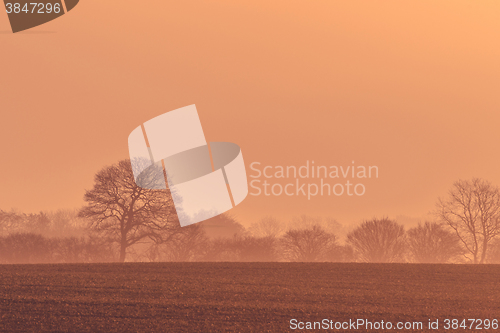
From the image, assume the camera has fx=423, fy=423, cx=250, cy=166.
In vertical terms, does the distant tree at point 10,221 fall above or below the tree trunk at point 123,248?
above

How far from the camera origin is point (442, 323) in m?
18.1

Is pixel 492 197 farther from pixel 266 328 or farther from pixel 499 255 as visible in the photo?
pixel 266 328

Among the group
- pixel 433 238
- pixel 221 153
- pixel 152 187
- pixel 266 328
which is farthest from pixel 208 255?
pixel 266 328

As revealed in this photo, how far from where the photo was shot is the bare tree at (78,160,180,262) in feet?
151

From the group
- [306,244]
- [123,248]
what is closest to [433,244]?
[306,244]

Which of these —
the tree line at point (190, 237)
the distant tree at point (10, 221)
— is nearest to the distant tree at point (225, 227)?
the tree line at point (190, 237)

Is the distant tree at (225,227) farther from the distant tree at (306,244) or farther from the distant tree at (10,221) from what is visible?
the distant tree at (10,221)

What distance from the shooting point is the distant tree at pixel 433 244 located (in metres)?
62.5

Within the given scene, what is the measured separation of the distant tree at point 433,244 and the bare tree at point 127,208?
41.5m

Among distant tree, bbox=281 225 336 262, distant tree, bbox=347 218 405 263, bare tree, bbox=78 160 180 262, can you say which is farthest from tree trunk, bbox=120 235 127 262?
distant tree, bbox=347 218 405 263

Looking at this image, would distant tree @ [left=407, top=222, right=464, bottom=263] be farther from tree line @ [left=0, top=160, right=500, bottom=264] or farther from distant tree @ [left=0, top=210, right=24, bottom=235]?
distant tree @ [left=0, top=210, right=24, bottom=235]

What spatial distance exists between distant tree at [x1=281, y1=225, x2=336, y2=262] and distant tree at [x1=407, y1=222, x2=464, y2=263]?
1290 cm

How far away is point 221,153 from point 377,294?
22978mm

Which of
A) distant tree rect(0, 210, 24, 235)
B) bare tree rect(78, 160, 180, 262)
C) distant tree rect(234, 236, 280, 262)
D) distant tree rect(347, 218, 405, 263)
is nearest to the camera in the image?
bare tree rect(78, 160, 180, 262)
